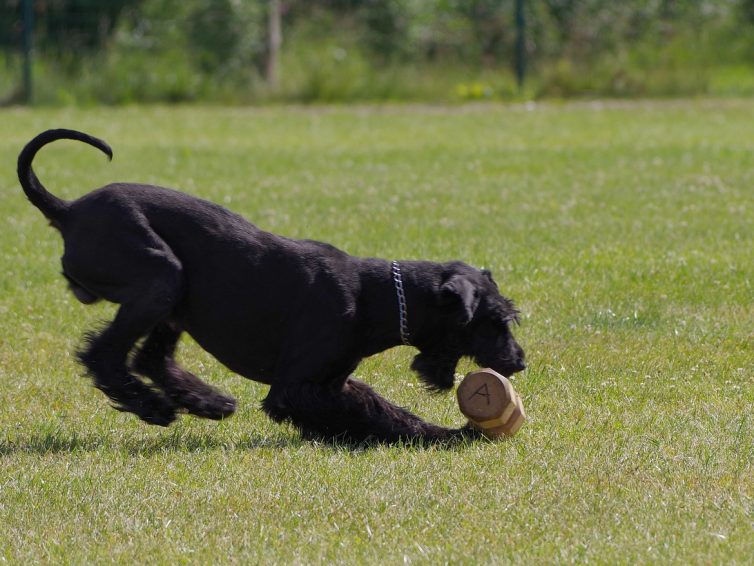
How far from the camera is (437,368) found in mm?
5695

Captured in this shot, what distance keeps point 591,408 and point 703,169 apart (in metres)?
8.15

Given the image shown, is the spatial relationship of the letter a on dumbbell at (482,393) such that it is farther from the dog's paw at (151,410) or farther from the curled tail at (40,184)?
the curled tail at (40,184)

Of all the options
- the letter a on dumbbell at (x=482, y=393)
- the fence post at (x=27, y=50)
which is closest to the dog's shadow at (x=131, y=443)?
the letter a on dumbbell at (x=482, y=393)

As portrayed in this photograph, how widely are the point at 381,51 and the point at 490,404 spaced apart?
1920 centimetres

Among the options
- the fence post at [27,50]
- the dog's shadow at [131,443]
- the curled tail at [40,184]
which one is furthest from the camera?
the fence post at [27,50]

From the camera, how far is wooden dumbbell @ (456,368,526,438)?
5258 mm

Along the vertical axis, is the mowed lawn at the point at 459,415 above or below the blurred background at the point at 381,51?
above

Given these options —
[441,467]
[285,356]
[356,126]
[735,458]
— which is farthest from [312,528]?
[356,126]

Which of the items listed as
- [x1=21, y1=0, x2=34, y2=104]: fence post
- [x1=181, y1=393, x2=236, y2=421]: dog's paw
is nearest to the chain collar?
[x1=181, y1=393, x2=236, y2=421]: dog's paw

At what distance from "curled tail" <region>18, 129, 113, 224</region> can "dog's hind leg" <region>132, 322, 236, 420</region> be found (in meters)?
0.67

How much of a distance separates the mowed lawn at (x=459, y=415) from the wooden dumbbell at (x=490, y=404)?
0.08 meters

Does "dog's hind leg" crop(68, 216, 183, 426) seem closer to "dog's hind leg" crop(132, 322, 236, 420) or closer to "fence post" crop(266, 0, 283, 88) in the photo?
"dog's hind leg" crop(132, 322, 236, 420)

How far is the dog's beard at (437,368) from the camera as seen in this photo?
18.6 ft

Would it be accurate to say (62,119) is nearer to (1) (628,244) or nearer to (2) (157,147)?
(2) (157,147)
